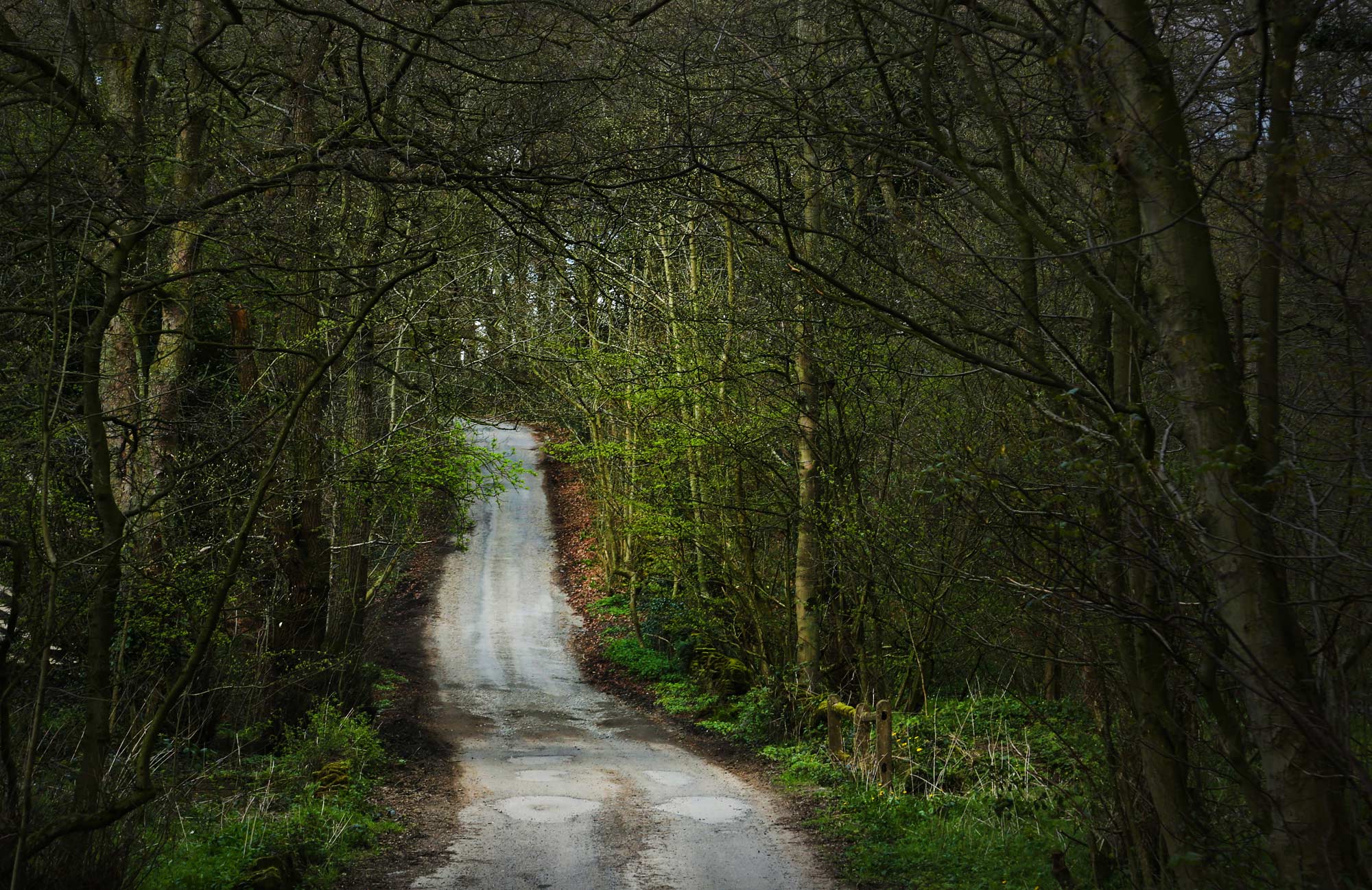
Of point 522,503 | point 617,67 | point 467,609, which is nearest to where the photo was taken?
point 617,67

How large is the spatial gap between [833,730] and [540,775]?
348cm

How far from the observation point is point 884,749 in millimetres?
10570

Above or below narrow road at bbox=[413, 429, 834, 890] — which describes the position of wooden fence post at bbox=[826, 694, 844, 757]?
above

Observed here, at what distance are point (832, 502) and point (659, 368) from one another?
3.79m

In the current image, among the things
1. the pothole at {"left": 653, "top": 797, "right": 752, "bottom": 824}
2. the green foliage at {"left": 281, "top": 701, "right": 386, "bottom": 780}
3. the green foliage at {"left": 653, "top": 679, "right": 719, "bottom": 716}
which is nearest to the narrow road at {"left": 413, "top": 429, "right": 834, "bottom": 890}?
the pothole at {"left": 653, "top": 797, "right": 752, "bottom": 824}

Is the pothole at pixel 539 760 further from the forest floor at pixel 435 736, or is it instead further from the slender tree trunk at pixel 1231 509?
the slender tree trunk at pixel 1231 509

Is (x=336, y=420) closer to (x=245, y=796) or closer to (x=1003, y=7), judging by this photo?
(x=245, y=796)

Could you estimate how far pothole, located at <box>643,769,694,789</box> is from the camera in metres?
12.7

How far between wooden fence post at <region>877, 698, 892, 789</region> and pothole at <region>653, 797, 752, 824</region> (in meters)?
1.39

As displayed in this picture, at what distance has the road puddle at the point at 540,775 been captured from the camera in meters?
13.0

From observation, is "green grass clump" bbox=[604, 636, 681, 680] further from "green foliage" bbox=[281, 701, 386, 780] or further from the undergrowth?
"green foliage" bbox=[281, 701, 386, 780]

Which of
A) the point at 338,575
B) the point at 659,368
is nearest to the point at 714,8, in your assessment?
the point at 659,368

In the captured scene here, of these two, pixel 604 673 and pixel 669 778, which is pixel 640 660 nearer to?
pixel 604 673

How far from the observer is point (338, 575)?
47.4 feet
